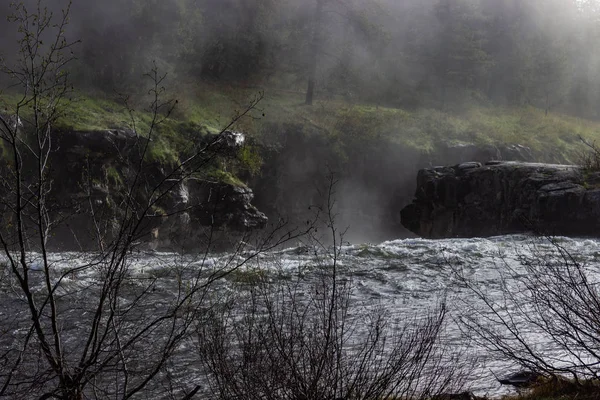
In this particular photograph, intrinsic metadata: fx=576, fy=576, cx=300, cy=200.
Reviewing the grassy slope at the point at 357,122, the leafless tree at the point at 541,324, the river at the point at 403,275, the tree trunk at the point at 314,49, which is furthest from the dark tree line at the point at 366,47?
the leafless tree at the point at 541,324

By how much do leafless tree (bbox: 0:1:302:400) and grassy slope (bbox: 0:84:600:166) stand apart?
43.7 feet

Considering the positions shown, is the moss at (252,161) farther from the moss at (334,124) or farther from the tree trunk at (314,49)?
the tree trunk at (314,49)

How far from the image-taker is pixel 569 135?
1406 inches

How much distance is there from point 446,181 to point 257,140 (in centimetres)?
855

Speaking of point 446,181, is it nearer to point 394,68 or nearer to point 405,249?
point 405,249

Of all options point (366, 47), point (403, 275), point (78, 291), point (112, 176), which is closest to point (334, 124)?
point (366, 47)

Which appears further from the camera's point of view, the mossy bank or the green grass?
the mossy bank

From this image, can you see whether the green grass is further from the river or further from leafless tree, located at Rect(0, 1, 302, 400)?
leafless tree, located at Rect(0, 1, 302, 400)

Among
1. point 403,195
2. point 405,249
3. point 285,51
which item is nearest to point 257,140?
point 403,195

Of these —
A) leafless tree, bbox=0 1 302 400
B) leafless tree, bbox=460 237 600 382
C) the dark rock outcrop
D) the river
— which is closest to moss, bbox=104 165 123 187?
the river

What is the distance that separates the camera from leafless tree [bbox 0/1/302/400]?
143 inches

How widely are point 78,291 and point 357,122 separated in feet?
81.5

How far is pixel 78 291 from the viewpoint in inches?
238

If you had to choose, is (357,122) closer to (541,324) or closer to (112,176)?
(112,176)
